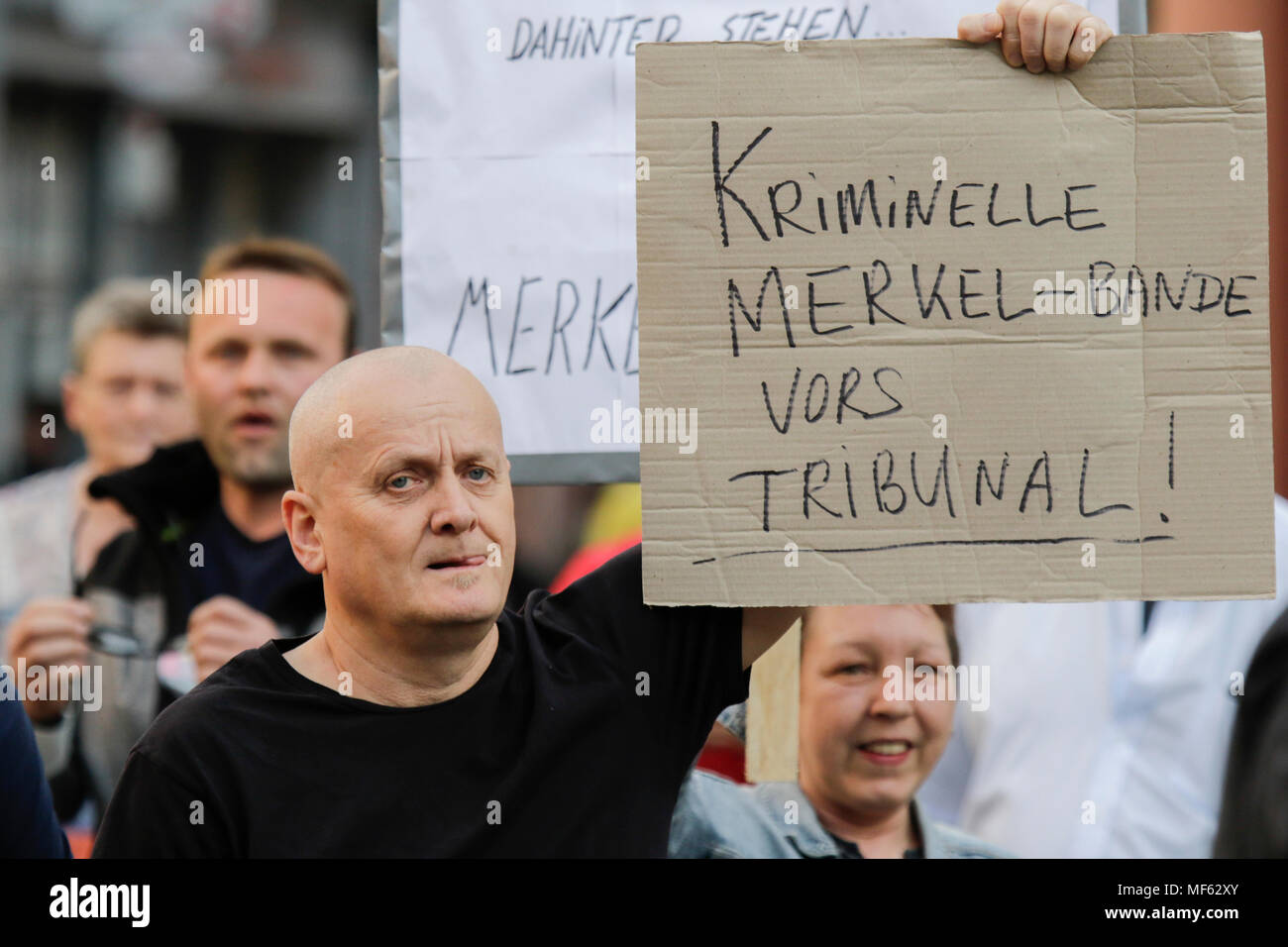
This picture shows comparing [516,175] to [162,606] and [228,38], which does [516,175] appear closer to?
[162,606]

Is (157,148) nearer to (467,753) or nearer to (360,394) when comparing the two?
(360,394)

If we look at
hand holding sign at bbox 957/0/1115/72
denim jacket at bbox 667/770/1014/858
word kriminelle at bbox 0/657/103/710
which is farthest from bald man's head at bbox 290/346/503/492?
word kriminelle at bbox 0/657/103/710

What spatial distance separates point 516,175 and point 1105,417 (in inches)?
41.9

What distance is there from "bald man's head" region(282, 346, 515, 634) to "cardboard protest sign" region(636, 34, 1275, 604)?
0.69 feet

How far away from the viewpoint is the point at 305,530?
186 cm

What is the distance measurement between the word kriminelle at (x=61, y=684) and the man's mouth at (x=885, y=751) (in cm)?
155

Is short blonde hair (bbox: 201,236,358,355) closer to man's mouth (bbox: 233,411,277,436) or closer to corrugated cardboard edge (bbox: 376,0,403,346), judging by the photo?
man's mouth (bbox: 233,411,277,436)

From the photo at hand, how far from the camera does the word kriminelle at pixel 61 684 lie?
2994mm

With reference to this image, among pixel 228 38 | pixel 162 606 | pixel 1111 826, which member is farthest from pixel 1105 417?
pixel 228 38

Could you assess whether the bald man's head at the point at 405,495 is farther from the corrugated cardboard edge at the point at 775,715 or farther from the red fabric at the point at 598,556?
the red fabric at the point at 598,556

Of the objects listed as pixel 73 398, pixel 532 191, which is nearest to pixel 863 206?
pixel 532 191

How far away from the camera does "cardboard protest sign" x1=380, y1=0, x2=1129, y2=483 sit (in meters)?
2.41

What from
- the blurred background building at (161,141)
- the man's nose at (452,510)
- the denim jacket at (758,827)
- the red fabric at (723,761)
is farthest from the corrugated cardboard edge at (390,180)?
the blurred background building at (161,141)

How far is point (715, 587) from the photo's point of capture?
1849 millimetres
